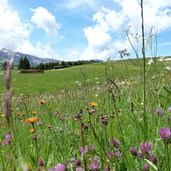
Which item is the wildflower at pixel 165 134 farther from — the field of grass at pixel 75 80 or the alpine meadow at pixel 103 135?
the field of grass at pixel 75 80

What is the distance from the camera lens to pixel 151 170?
176cm

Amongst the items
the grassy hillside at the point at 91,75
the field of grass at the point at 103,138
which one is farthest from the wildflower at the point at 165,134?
the grassy hillside at the point at 91,75

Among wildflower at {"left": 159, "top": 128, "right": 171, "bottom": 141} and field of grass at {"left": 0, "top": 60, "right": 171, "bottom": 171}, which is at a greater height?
wildflower at {"left": 159, "top": 128, "right": 171, "bottom": 141}

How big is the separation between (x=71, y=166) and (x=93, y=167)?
0.35m

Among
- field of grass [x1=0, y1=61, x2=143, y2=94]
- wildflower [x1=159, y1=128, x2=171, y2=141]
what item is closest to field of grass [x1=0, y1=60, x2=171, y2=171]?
wildflower [x1=159, y1=128, x2=171, y2=141]

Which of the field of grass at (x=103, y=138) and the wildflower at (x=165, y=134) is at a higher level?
the wildflower at (x=165, y=134)

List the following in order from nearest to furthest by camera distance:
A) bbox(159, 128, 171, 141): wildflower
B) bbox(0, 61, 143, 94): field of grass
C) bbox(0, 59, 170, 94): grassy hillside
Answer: bbox(159, 128, 171, 141): wildflower < bbox(0, 59, 170, 94): grassy hillside < bbox(0, 61, 143, 94): field of grass

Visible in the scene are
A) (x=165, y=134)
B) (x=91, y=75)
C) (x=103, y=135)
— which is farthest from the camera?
(x=91, y=75)

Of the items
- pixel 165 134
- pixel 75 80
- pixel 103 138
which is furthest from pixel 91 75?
pixel 75 80

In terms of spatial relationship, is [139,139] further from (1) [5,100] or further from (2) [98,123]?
(1) [5,100]

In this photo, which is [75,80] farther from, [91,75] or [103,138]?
[103,138]

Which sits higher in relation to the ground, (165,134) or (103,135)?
(165,134)

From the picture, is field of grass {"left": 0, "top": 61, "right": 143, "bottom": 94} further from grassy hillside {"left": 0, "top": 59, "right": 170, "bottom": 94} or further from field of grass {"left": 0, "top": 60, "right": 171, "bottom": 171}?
field of grass {"left": 0, "top": 60, "right": 171, "bottom": 171}

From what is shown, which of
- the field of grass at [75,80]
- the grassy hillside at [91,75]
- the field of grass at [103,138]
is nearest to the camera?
the field of grass at [103,138]
